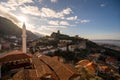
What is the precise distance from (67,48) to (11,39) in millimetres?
45165

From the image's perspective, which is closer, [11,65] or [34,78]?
[34,78]

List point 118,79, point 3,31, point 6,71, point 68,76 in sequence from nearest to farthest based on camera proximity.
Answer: point 68,76
point 6,71
point 118,79
point 3,31

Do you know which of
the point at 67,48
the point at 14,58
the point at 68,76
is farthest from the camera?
the point at 67,48

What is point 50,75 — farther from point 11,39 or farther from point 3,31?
point 3,31

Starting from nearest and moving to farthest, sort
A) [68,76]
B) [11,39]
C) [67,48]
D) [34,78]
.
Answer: [34,78]
[68,76]
[67,48]
[11,39]

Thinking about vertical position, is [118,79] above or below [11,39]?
below

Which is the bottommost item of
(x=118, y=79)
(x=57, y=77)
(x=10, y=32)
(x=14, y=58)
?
(x=118, y=79)

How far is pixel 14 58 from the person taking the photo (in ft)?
91.4

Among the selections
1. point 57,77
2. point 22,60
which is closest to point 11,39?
point 22,60

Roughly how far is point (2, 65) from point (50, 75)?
9.62 m

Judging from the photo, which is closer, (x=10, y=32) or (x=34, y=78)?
(x=34, y=78)

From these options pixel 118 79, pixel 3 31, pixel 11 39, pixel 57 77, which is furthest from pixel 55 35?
pixel 57 77

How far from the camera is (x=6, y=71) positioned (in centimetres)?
2578

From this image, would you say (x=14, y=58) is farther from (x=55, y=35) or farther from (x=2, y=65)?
(x=55, y=35)
